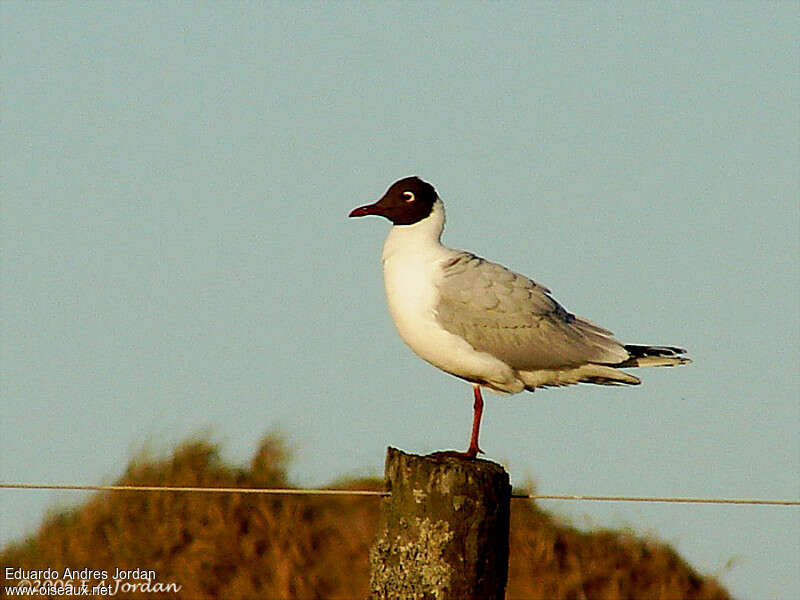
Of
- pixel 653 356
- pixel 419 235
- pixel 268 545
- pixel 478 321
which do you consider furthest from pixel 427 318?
pixel 268 545

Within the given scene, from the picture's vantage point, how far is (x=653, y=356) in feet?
25.9

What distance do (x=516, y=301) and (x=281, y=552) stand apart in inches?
204

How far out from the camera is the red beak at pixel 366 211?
7765mm

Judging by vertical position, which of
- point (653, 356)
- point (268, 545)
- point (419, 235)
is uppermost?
point (419, 235)

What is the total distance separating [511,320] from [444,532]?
82.2 inches

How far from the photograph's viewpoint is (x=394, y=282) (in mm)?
7371

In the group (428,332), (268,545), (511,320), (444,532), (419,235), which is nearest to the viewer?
(444,532)

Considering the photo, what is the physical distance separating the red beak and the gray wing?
0.57 m

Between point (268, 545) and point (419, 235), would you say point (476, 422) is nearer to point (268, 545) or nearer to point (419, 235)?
point (419, 235)

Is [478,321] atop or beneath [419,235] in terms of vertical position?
beneath

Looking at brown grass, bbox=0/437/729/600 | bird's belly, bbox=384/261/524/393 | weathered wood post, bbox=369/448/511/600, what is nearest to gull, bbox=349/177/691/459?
bird's belly, bbox=384/261/524/393

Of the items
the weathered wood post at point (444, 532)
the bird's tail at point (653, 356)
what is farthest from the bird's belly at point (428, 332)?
the weathered wood post at point (444, 532)

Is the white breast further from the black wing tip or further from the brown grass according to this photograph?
the brown grass

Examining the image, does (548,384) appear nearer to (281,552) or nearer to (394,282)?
(394,282)
